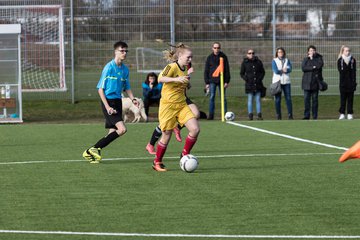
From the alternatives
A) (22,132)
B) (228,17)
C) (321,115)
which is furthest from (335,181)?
(228,17)

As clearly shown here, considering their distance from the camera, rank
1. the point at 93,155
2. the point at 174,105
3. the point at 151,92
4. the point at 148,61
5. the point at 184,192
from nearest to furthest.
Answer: the point at 184,192 → the point at 174,105 → the point at 93,155 → the point at 151,92 → the point at 148,61

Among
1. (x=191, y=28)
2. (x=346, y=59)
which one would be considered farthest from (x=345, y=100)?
(x=191, y=28)

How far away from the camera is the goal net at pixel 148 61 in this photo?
93.6 ft

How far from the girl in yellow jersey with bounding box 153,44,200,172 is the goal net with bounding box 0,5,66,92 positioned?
1547cm

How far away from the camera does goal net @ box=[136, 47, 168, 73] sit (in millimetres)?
28531

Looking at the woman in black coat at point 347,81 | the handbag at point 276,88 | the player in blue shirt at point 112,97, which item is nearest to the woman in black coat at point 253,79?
the handbag at point 276,88

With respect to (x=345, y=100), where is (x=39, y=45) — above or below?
above

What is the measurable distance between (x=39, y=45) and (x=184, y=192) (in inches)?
744

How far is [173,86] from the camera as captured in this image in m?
12.8

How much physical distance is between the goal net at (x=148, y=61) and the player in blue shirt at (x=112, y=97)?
1433 cm

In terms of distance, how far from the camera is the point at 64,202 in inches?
381

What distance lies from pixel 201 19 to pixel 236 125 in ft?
23.1

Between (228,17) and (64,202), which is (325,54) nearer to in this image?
(228,17)

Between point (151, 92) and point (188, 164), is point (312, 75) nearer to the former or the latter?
point (151, 92)
